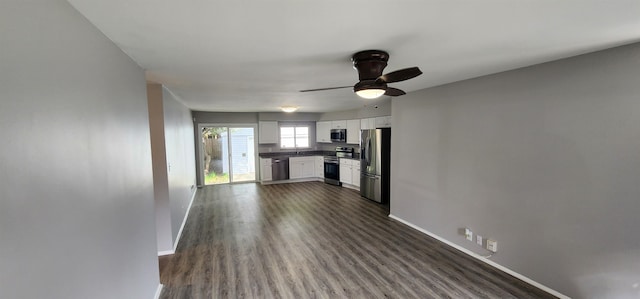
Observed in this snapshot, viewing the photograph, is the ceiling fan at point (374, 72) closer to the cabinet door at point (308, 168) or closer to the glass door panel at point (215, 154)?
the cabinet door at point (308, 168)

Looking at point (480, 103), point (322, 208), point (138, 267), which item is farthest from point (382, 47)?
point (322, 208)

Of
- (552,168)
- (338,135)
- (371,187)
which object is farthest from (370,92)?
(338,135)

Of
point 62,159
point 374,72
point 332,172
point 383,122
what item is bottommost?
point 332,172

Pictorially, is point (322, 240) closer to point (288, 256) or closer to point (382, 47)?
point (288, 256)

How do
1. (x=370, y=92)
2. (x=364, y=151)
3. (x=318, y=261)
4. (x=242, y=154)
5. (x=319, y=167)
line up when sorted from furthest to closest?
(x=319, y=167) → (x=242, y=154) → (x=364, y=151) → (x=318, y=261) → (x=370, y=92)

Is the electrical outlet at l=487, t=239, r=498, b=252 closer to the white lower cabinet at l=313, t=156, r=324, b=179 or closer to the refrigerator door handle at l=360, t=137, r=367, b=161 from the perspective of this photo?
the refrigerator door handle at l=360, t=137, r=367, b=161

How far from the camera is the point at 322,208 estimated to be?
17.4ft

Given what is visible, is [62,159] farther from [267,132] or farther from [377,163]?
[267,132]

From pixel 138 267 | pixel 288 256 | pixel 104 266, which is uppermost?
pixel 104 266

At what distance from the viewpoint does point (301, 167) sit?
26.7 ft

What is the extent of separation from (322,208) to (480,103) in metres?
3.43

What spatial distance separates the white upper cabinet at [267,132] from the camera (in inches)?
312

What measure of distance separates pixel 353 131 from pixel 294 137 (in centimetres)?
235

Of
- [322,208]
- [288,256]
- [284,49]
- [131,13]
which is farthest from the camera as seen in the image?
[322,208]
